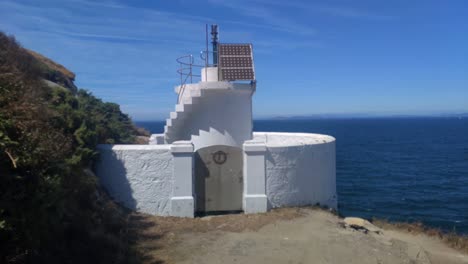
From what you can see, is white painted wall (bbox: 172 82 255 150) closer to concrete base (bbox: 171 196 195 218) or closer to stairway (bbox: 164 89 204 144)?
stairway (bbox: 164 89 204 144)

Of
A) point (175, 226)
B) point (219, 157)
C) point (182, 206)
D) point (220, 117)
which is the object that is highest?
point (220, 117)

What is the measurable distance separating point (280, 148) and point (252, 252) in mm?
3979

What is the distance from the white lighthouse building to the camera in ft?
36.4

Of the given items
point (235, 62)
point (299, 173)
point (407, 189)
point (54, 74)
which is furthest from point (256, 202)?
point (407, 189)

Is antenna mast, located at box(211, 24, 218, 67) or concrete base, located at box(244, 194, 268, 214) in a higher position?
antenna mast, located at box(211, 24, 218, 67)

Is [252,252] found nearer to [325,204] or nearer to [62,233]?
[62,233]

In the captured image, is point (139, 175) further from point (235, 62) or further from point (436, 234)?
point (436, 234)

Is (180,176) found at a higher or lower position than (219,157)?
lower

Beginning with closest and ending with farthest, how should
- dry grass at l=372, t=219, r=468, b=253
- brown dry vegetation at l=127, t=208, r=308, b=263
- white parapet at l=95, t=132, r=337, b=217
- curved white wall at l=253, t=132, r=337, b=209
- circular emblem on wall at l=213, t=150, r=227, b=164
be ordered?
brown dry vegetation at l=127, t=208, r=308, b=263 < white parapet at l=95, t=132, r=337, b=217 < curved white wall at l=253, t=132, r=337, b=209 < dry grass at l=372, t=219, r=468, b=253 < circular emblem on wall at l=213, t=150, r=227, b=164

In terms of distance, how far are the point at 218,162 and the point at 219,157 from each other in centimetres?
17

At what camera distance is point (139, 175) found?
11.1 meters

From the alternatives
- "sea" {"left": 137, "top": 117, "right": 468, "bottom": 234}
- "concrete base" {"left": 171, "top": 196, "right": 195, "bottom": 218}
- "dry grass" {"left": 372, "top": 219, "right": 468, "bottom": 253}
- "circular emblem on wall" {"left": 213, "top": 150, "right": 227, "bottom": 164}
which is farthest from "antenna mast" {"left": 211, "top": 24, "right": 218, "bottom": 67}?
"sea" {"left": 137, "top": 117, "right": 468, "bottom": 234}

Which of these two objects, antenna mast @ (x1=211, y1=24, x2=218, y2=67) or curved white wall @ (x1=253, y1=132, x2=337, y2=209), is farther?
antenna mast @ (x1=211, y1=24, x2=218, y2=67)

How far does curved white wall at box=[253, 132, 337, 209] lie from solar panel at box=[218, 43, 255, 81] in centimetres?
260
